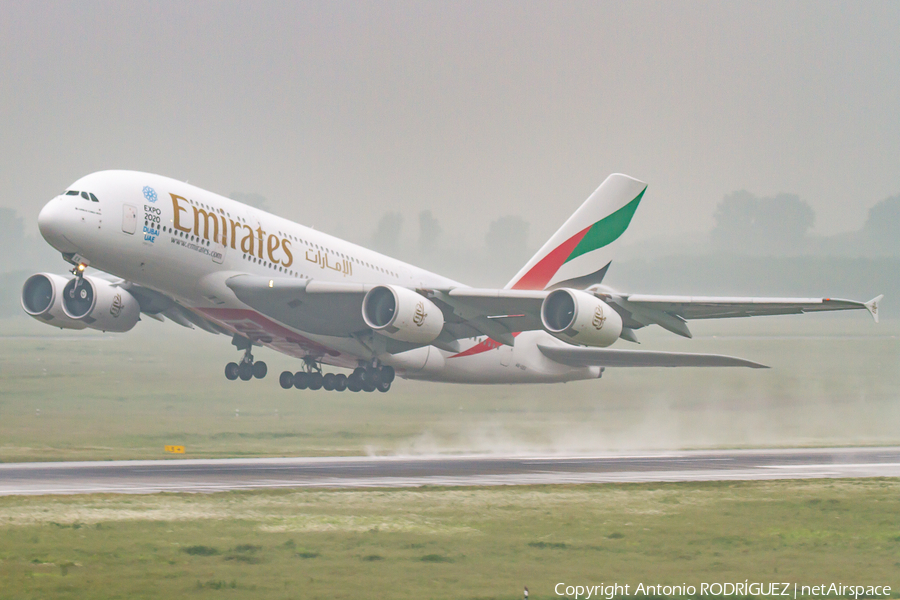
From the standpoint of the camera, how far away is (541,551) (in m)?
19.3

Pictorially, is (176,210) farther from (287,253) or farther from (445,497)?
(445,497)

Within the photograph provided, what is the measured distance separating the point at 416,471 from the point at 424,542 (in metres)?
13.6

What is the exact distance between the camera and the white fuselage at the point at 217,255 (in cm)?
2659

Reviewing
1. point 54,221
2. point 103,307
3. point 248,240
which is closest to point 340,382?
point 248,240

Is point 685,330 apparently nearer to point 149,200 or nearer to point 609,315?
point 609,315

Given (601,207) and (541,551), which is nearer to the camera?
(541,551)

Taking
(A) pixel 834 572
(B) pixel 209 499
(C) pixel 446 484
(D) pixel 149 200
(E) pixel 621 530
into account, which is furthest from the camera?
(C) pixel 446 484

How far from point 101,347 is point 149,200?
89.1 ft

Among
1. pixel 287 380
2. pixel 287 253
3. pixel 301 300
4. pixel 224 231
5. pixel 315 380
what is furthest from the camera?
pixel 287 380

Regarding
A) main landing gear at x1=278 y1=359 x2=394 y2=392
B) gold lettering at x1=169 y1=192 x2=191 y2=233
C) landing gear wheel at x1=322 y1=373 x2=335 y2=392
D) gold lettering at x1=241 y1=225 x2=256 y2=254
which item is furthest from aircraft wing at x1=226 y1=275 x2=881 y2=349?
landing gear wheel at x1=322 y1=373 x2=335 y2=392

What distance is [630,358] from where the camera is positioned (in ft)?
126

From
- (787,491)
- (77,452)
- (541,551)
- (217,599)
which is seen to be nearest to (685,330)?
(787,491)

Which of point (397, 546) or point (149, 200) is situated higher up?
point (149, 200)

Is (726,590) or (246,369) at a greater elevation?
(246,369)
